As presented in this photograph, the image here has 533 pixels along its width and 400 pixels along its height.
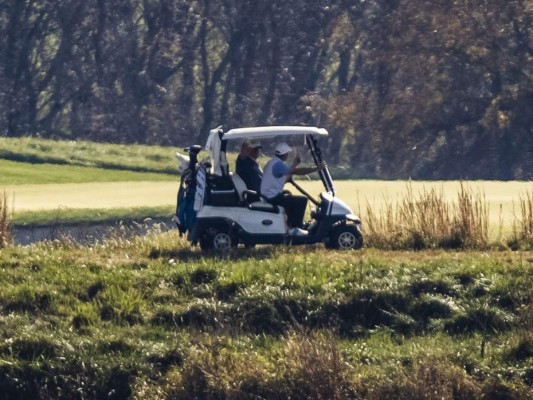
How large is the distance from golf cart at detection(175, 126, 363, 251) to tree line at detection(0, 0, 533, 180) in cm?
2523

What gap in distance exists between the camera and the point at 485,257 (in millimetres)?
15969

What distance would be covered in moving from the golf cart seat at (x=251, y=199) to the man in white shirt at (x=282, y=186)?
77mm

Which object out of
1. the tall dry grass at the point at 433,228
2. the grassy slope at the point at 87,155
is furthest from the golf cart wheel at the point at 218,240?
the grassy slope at the point at 87,155

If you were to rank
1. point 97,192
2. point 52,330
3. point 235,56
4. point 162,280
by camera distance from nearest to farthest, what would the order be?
point 52,330 → point 162,280 → point 97,192 → point 235,56

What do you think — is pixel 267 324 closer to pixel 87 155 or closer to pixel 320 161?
pixel 320 161

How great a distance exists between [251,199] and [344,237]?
1.21 m

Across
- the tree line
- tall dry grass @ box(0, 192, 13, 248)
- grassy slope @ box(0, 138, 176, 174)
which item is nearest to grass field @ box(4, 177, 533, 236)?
grassy slope @ box(0, 138, 176, 174)

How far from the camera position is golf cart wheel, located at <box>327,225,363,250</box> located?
56.2ft

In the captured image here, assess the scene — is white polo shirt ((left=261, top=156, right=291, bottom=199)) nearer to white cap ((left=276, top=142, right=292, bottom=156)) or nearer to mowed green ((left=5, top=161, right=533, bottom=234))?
white cap ((left=276, top=142, right=292, bottom=156))

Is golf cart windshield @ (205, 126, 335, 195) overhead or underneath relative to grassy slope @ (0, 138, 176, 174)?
overhead

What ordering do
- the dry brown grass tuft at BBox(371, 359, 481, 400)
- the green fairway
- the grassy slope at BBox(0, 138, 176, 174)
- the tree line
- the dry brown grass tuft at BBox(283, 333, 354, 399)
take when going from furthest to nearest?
1. the tree line
2. the grassy slope at BBox(0, 138, 176, 174)
3. the green fairway
4. the dry brown grass tuft at BBox(283, 333, 354, 399)
5. the dry brown grass tuft at BBox(371, 359, 481, 400)

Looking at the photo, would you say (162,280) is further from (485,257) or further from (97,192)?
(97,192)

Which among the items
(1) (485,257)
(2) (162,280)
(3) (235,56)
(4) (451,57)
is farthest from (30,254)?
(3) (235,56)

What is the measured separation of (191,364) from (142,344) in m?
0.84
